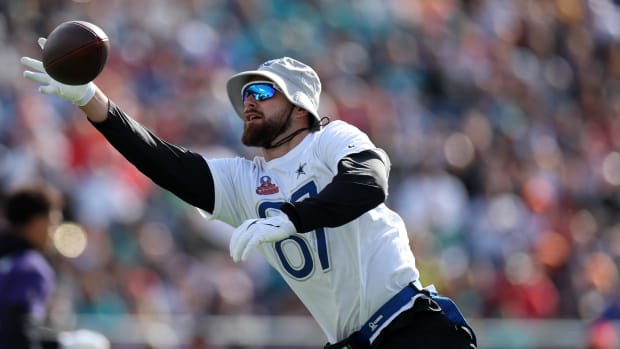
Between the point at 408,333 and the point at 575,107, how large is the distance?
10579mm

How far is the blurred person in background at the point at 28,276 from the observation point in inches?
254

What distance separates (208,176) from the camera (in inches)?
222

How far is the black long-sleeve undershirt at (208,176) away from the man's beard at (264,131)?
25 centimetres

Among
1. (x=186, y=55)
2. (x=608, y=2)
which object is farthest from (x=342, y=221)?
(x=608, y=2)

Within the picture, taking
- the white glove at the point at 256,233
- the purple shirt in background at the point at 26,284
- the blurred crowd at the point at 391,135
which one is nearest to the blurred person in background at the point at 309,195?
the white glove at the point at 256,233

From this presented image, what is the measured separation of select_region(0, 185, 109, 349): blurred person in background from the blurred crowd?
1107 millimetres

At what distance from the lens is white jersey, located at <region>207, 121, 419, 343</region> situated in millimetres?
5387

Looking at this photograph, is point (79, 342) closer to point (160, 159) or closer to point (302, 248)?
point (160, 159)

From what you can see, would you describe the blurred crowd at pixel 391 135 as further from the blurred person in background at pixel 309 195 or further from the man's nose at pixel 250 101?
the man's nose at pixel 250 101

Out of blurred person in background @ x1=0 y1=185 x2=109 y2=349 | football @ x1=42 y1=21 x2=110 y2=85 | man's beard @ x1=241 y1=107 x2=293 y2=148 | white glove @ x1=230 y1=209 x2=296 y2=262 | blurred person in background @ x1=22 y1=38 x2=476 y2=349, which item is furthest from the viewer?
blurred person in background @ x1=0 y1=185 x2=109 y2=349

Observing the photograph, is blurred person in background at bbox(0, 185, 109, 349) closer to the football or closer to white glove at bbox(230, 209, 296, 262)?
the football

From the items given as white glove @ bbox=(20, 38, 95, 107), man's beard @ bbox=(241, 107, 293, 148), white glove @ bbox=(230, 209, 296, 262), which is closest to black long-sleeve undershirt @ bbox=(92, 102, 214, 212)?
white glove @ bbox=(20, 38, 95, 107)

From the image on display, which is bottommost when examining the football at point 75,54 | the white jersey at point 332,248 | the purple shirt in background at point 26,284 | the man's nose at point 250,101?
the purple shirt in background at point 26,284

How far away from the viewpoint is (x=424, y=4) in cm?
1522
